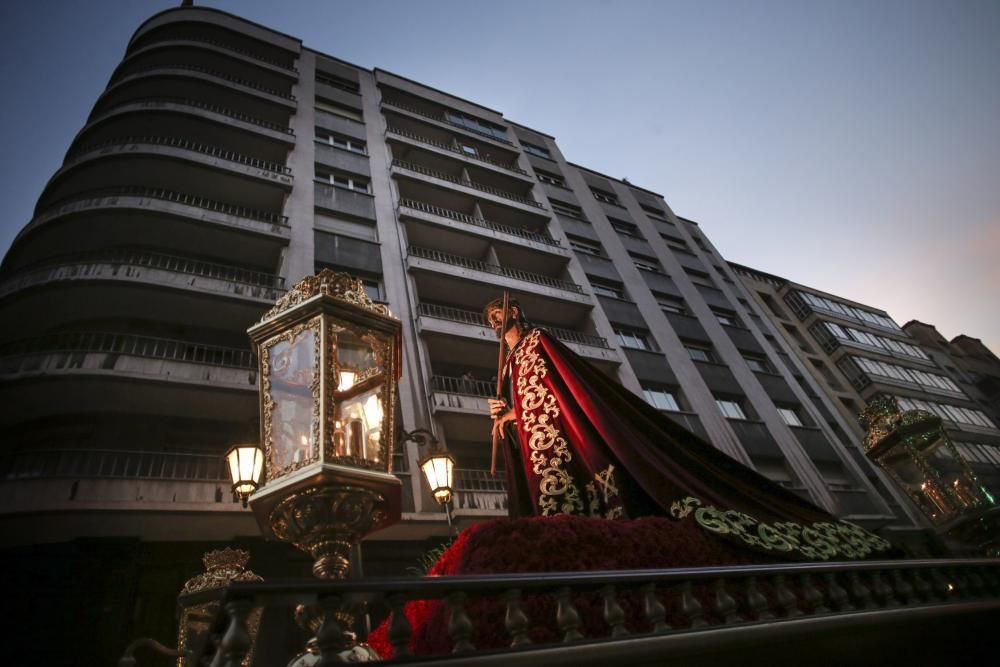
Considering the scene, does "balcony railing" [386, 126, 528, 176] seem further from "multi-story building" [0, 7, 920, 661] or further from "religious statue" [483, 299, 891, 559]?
"religious statue" [483, 299, 891, 559]

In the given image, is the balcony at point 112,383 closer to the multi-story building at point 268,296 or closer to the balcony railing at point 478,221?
the multi-story building at point 268,296

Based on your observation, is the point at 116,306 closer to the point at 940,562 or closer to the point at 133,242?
the point at 133,242

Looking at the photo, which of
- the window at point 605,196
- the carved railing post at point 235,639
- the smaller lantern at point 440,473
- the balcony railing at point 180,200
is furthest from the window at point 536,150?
the carved railing post at point 235,639

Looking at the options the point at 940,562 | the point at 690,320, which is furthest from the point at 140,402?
the point at 690,320

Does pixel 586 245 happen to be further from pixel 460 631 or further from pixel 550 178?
pixel 460 631

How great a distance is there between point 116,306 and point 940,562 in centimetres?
1535

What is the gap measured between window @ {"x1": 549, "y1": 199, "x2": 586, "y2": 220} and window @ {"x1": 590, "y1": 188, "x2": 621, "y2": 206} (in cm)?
338

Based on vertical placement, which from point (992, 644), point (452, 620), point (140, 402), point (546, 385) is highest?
point (140, 402)

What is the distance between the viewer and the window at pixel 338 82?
23.0 meters

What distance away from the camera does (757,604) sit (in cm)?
254

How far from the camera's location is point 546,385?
4609 millimetres

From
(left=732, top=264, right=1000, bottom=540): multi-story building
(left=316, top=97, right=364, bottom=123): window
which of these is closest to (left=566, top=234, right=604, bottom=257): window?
(left=316, top=97, right=364, bottom=123): window

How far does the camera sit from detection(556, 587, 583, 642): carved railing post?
2.04m

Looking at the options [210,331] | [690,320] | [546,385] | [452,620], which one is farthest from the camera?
[690,320]
